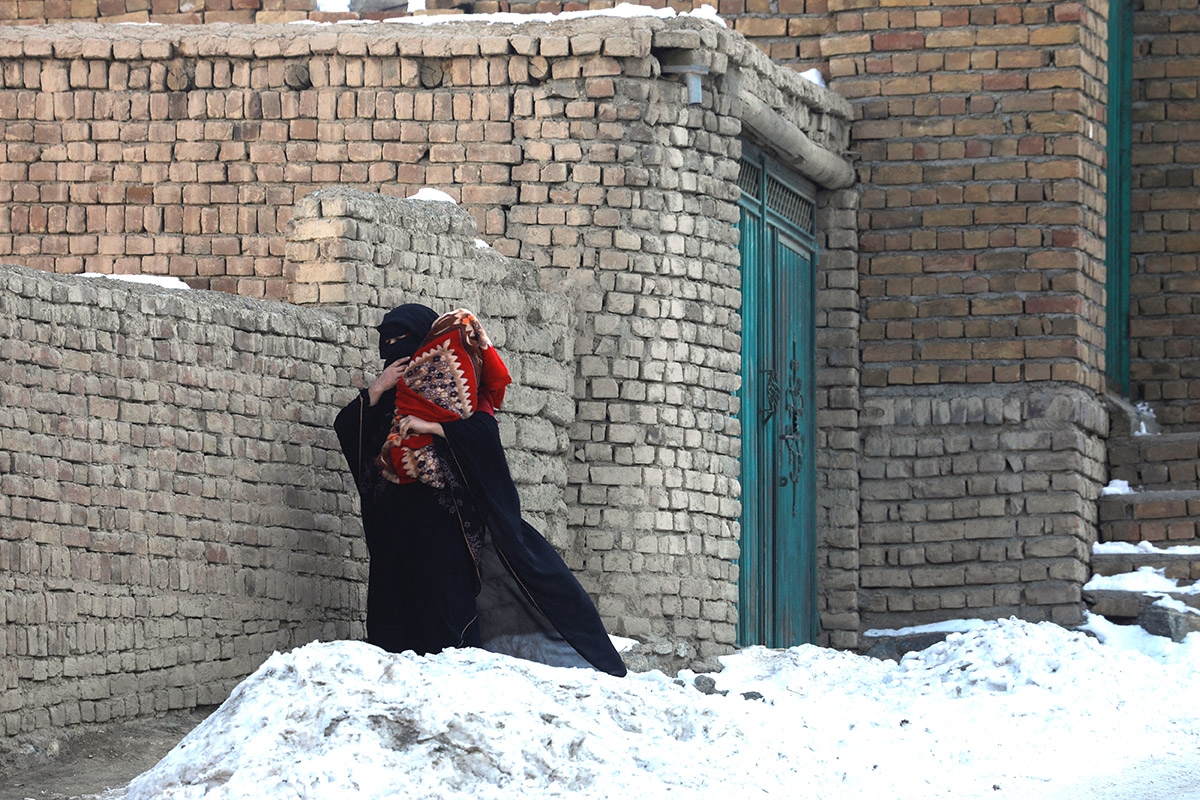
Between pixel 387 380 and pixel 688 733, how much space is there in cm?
172

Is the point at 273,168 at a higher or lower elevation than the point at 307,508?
higher

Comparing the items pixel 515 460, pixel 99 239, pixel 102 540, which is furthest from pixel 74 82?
pixel 102 540

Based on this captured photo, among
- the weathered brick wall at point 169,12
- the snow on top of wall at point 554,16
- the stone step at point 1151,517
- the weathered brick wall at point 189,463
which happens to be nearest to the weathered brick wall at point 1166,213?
the stone step at point 1151,517

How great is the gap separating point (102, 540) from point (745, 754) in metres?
2.08

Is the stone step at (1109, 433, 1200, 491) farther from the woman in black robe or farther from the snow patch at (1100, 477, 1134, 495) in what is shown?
the woman in black robe

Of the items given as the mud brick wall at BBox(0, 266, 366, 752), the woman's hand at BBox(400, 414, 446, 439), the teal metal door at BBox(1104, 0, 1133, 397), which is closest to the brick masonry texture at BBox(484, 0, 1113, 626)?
the teal metal door at BBox(1104, 0, 1133, 397)

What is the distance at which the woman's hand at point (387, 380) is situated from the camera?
24.0ft

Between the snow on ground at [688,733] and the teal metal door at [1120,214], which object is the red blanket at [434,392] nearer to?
the snow on ground at [688,733]

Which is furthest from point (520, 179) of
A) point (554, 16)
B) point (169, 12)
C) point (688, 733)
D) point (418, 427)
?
Answer: point (688, 733)

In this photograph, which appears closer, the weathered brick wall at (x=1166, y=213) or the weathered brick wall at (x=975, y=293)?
the weathered brick wall at (x=975, y=293)

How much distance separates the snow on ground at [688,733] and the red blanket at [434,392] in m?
0.77

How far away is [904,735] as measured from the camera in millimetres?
7445

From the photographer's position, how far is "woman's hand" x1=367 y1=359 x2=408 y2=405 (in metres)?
7.31

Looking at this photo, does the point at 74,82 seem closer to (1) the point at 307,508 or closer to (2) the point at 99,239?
(2) the point at 99,239
